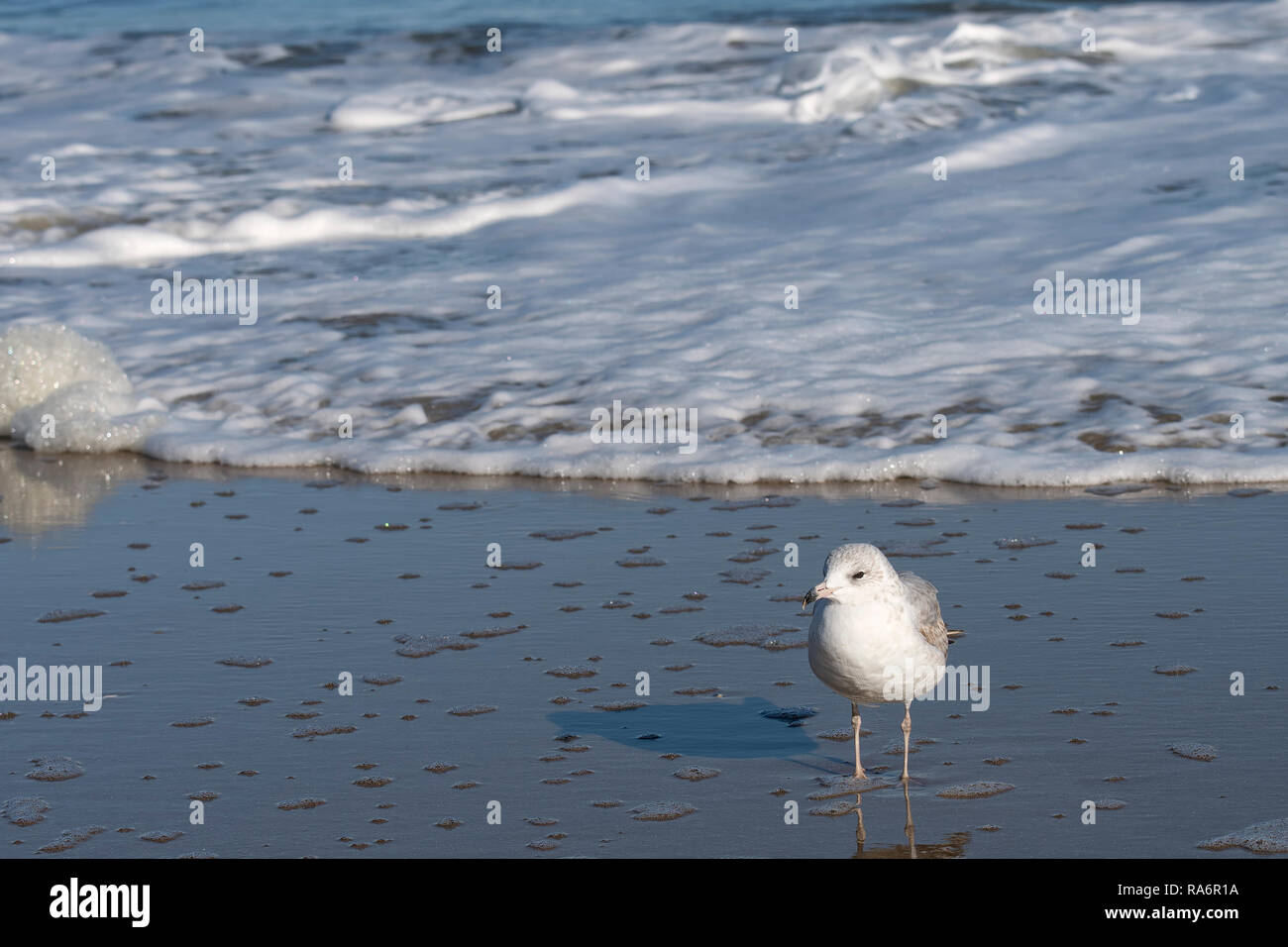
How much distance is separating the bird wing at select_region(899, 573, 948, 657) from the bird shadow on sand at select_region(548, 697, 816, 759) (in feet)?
1.67

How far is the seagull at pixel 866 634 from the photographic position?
4.24m

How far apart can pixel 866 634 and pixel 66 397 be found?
6.26 meters

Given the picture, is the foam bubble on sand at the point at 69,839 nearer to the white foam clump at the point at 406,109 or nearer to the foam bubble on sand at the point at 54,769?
the foam bubble on sand at the point at 54,769

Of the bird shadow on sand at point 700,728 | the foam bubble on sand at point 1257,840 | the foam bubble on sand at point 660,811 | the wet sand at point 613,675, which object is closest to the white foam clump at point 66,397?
the wet sand at point 613,675

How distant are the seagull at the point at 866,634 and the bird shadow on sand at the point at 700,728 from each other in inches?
13.8

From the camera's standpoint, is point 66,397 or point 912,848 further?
point 66,397

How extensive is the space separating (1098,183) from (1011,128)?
9.16 feet

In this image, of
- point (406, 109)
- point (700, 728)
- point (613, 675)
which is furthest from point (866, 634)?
point (406, 109)

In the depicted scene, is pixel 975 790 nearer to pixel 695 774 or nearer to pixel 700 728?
pixel 695 774

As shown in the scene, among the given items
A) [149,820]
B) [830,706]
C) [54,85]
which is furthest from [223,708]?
[54,85]

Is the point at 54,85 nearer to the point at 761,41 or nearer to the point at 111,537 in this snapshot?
the point at 761,41

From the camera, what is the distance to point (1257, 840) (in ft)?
12.8

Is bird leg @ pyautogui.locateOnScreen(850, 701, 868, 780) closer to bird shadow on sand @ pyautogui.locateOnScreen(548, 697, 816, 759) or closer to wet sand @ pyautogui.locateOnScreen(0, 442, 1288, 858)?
wet sand @ pyautogui.locateOnScreen(0, 442, 1288, 858)

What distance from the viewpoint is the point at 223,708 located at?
5.02 metres
